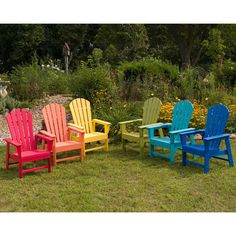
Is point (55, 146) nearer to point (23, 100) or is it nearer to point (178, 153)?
point (178, 153)

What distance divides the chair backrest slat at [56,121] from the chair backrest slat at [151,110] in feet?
4.65

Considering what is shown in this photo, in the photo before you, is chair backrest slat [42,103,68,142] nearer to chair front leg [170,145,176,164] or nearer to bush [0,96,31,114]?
chair front leg [170,145,176,164]

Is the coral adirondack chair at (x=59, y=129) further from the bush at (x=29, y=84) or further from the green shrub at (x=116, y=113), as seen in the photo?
the bush at (x=29, y=84)

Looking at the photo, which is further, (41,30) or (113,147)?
(41,30)

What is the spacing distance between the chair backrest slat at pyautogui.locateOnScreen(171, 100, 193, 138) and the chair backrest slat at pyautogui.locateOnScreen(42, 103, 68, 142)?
1.77 meters

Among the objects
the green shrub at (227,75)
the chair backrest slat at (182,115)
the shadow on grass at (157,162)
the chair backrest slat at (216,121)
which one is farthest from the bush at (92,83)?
the green shrub at (227,75)

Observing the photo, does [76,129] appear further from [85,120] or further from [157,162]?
[157,162]

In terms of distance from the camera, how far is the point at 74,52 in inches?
887

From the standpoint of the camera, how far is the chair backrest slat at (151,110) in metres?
5.86

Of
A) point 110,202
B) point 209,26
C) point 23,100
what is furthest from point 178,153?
point 209,26

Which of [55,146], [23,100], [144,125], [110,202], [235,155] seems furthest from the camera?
[23,100]

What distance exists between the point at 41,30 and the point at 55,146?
17.3 m

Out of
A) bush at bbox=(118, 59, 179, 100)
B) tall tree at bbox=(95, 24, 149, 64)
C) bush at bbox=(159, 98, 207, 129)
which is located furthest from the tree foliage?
bush at bbox=(159, 98, 207, 129)

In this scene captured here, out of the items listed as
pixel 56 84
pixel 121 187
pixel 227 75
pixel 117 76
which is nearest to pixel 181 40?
pixel 227 75
